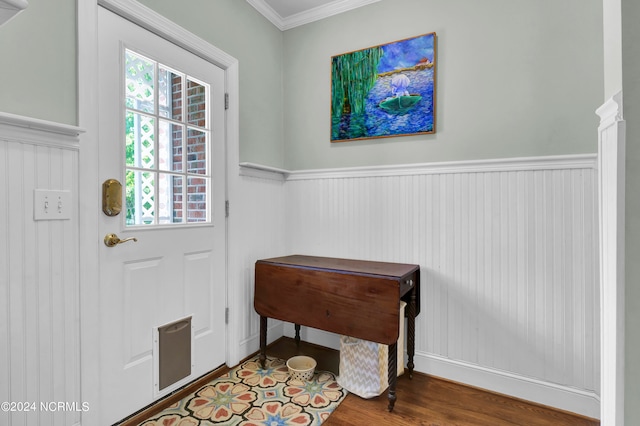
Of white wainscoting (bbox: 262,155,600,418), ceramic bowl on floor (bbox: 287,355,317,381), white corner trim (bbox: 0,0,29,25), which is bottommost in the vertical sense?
ceramic bowl on floor (bbox: 287,355,317,381)

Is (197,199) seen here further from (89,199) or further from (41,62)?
(41,62)

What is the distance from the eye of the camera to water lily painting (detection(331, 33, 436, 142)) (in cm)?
206

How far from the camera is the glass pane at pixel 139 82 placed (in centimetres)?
158

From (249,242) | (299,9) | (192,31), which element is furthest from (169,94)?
(299,9)

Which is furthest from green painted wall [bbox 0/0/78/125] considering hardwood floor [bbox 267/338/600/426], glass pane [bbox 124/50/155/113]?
hardwood floor [bbox 267/338/600/426]

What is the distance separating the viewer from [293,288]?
6.47 ft

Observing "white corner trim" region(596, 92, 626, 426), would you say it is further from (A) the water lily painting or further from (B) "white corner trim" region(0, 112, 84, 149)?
(B) "white corner trim" region(0, 112, 84, 149)

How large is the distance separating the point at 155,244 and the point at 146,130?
602 millimetres

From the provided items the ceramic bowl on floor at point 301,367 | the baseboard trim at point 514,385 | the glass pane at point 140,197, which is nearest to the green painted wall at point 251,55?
the glass pane at point 140,197

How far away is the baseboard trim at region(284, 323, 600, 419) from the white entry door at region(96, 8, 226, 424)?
1.38 meters

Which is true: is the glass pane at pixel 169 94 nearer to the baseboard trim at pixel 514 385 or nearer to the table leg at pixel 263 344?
the table leg at pixel 263 344

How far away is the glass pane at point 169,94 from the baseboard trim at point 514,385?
2116mm

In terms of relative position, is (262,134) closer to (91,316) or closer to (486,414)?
(91,316)

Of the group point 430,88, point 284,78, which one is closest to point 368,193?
point 430,88
